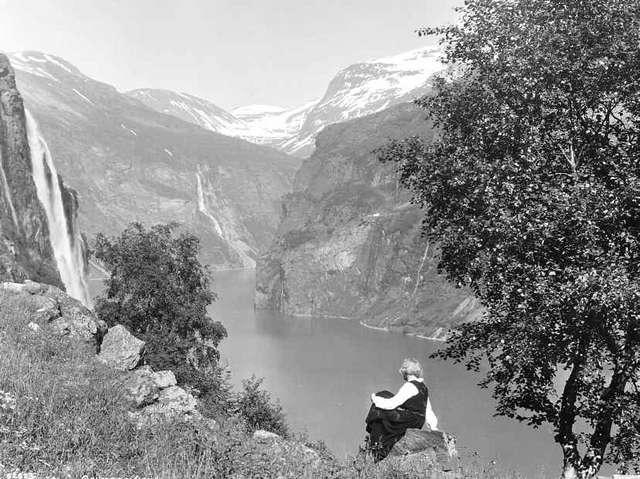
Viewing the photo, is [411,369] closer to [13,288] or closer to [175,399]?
[175,399]

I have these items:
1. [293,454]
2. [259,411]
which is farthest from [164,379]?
[259,411]

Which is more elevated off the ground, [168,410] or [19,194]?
[19,194]

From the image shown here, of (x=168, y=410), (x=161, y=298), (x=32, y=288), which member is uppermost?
(x=32, y=288)

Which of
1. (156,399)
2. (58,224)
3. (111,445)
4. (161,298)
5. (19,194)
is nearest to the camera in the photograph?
(111,445)

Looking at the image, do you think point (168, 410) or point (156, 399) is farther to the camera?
point (156, 399)

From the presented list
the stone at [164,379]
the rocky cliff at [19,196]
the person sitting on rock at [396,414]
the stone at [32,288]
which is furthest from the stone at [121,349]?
the rocky cliff at [19,196]

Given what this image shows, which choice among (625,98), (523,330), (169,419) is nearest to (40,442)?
(169,419)

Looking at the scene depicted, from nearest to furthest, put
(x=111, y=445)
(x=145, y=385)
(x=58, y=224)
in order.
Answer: (x=111, y=445) < (x=145, y=385) < (x=58, y=224)
